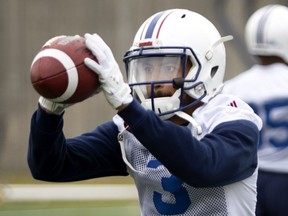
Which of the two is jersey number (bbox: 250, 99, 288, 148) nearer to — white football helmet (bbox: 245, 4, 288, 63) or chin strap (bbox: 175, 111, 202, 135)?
white football helmet (bbox: 245, 4, 288, 63)

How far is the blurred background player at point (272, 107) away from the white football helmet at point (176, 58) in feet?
4.28

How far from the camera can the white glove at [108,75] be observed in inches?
114

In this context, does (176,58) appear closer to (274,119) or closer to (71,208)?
(274,119)

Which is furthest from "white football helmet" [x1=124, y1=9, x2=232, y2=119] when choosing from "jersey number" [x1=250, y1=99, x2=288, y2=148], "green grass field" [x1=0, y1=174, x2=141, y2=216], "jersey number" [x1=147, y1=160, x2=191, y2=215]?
"green grass field" [x1=0, y1=174, x2=141, y2=216]

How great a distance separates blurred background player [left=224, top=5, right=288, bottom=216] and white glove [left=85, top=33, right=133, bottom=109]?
186 centimetres

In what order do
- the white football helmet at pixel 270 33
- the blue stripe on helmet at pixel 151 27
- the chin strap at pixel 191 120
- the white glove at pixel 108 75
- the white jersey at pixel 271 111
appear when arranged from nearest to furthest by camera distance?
the white glove at pixel 108 75 → the chin strap at pixel 191 120 → the blue stripe on helmet at pixel 151 27 → the white jersey at pixel 271 111 → the white football helmet at pixel 270 33

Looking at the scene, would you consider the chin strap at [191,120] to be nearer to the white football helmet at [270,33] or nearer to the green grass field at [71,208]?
the white football helmet at [270,33]

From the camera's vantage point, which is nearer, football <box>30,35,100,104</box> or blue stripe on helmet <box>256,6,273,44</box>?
football <box>30,35,100,104</box>

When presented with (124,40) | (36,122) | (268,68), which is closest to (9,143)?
(124,40)

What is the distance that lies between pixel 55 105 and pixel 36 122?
0.42 feet

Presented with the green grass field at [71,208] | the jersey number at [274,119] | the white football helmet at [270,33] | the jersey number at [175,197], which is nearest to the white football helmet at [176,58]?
the jersey number at [175,197]

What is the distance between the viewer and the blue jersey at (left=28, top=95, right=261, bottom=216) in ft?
9.71

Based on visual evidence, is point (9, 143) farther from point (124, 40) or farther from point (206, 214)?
point (206, 214)

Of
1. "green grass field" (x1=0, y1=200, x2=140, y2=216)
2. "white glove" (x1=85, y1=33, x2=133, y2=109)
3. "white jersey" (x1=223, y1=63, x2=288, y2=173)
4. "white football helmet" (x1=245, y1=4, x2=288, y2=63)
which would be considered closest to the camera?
"white glove" (x1=85, y1=33, x2=133, y2=109)
